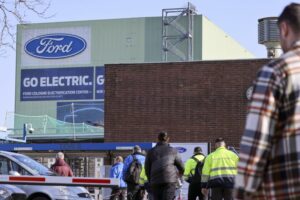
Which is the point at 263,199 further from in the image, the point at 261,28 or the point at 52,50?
the point at 52,50

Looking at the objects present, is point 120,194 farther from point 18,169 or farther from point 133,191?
point 18,169

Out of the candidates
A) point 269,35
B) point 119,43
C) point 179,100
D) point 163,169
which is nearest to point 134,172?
point 163,169

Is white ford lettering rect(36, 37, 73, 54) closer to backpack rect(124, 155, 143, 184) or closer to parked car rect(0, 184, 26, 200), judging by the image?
backpack rect(124, 155, 143, 184)

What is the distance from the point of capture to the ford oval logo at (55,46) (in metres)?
62.3

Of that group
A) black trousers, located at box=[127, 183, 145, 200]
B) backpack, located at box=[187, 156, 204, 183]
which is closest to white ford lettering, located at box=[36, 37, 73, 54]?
black trousers, located at box=[127, 183, 145, 200]

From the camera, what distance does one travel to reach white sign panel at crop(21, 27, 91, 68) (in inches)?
2453

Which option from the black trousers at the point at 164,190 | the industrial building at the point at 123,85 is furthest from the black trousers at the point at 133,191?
the industrial building at the point at 123,85

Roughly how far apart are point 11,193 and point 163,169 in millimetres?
3931

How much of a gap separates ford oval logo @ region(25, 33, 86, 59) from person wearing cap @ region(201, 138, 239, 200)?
49.3 m

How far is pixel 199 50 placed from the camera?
196 ft

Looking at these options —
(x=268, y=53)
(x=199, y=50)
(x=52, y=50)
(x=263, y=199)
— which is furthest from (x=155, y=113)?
(x=52, y=50)

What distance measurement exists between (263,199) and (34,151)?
90.3 ft

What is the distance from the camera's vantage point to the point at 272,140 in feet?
13.4

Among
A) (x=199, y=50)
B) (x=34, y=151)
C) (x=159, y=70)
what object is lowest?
(x=34, y=151)
